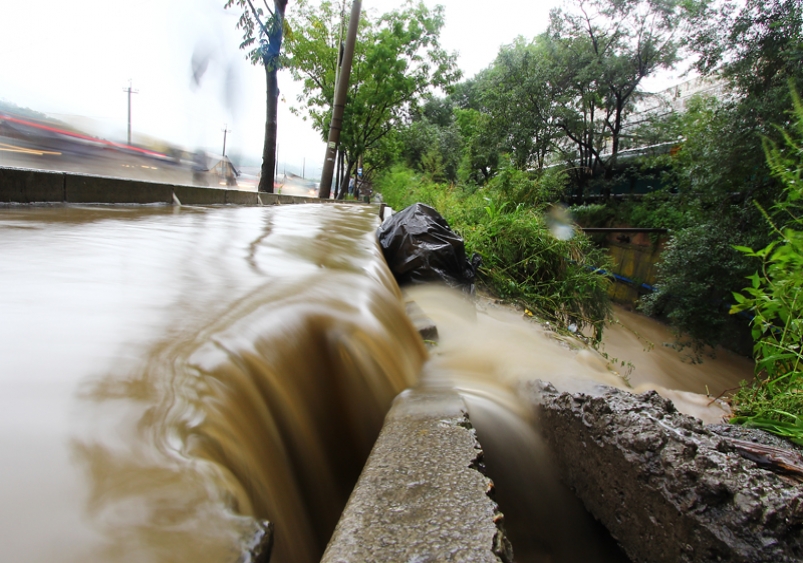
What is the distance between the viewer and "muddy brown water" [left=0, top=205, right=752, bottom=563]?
2.45 feet

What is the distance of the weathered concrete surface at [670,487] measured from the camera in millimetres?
1108

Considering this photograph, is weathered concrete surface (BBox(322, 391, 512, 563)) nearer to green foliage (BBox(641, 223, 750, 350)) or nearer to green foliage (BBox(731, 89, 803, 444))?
green foliage (BBox(731, 89, 803, 444))

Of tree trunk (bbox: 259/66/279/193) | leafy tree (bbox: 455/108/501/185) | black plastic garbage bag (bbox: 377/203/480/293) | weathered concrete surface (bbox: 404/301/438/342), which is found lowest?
weathered concrete surface (bbox: 404/301/438/342)

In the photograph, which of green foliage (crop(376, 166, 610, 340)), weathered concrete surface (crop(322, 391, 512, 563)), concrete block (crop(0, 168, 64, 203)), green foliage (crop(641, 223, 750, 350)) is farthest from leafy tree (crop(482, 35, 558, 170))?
weathered concrete surface (crop(322, 391, 512, 563))

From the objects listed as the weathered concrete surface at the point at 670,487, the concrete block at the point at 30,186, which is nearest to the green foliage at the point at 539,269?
the weathered concrete surface at the point at 670,487

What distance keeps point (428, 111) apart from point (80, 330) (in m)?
40.7

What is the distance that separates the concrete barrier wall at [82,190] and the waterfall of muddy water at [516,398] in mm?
3238

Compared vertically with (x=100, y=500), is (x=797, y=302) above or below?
above

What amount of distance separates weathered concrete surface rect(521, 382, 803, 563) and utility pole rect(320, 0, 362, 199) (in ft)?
43.5

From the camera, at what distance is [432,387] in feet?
7.14

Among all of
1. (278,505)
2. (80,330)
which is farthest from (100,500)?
(80,330)

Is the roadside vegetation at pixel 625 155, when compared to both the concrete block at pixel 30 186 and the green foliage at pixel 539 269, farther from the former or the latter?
the concrete block at pixel 30 186

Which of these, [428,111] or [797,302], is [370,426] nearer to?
[797,302]

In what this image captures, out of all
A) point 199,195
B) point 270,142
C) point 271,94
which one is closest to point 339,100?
point 271,94
